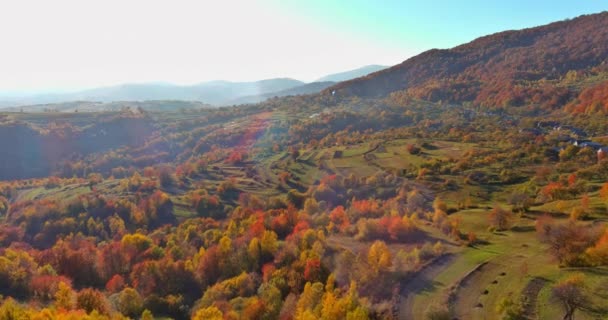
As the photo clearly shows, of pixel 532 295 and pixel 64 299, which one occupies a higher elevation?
pixel 532 295

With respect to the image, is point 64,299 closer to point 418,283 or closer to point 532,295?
point 418,283

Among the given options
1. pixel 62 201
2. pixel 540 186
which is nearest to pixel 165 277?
pixel 540 186

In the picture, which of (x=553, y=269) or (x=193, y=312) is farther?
(x=193, y=312)

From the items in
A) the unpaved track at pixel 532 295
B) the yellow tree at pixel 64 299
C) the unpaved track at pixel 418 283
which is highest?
the unpaved track at pixel 532 295

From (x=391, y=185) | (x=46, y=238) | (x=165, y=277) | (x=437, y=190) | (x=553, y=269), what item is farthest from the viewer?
(x=46, y=238)

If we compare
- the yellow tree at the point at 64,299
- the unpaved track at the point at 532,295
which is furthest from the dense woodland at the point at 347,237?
the yellow tree at the point at 64,299

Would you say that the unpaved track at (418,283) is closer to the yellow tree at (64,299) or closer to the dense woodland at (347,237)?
the dense woodland at (347,237)

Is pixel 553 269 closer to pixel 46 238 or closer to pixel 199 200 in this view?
pixel 199 200

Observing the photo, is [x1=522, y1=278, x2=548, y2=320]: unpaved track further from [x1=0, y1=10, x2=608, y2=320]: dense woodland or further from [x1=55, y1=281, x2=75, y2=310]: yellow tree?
[x1=55, y1=281, x2=75, y2=310]: yellow tree

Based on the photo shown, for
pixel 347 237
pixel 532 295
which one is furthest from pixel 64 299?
pixel 532 295
